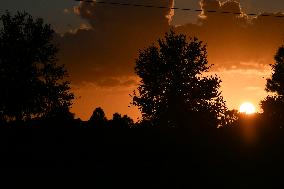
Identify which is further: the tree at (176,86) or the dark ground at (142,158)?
the tree at (176,86)

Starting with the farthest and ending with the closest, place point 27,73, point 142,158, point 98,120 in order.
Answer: point 27,73 → point 98,120 → point 142,158

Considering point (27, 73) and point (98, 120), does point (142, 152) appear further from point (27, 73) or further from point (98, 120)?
point (27, 73)

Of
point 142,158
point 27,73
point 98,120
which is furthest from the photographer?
point 27,73

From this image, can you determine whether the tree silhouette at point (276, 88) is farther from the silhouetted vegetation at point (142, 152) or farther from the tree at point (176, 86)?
the silhouetted vegetation at point (142, 152)

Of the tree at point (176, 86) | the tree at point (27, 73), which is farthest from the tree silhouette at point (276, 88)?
the tree at point (27, 73)

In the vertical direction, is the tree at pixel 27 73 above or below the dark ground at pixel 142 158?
above

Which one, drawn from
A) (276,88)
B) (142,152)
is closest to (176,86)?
(276,88)

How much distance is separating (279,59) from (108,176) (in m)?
38.7

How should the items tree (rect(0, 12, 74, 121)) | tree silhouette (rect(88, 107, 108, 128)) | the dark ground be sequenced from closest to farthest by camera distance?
the dark ground, tree silhouette (rect(88, 107, 108, 128)), tree (rect(0, 12, 74, 121))

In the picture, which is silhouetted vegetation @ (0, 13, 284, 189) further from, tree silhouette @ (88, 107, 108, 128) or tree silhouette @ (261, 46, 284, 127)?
tree silhouette @ (261, 46, 284, 127)

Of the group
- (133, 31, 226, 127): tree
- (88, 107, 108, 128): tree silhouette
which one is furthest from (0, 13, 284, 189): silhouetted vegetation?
(133, 31, 226, 127): tree

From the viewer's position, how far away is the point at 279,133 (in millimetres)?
18453

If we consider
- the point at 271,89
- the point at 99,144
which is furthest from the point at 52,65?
the point at 99,144

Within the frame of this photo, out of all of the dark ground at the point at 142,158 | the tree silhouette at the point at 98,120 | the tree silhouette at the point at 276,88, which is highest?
the tree silhouette at the point at 276,88
